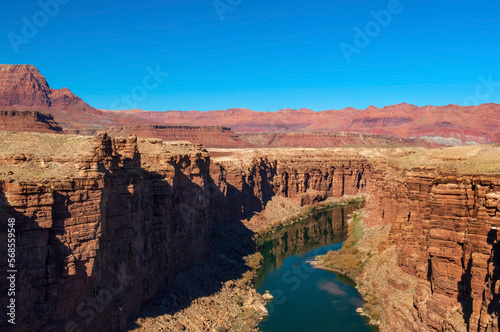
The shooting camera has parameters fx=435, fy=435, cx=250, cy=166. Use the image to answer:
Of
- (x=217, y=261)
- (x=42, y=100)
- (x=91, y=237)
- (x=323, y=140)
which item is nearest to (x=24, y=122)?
(x=217, y=261)

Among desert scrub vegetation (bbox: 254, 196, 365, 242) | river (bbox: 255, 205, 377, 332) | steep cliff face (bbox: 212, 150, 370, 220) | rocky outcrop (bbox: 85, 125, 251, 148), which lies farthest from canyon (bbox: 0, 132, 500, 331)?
rocky outcrop (bbox: 85, 125, 251, 148)

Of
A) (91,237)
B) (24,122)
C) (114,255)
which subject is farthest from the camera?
(24,122)

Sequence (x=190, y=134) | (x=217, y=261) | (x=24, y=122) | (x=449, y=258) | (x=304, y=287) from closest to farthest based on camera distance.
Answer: (x=449, y=258) < (x=217, y=261) < (x=304, y=287) < (x=24, y=122) < (x=190, y=134)

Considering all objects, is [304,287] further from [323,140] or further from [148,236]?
[323,140]

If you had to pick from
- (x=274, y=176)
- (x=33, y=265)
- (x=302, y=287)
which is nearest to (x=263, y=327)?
(x=302, y=287)

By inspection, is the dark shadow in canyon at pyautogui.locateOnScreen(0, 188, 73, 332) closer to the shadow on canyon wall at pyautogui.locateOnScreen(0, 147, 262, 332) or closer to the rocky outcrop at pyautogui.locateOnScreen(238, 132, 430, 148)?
the shadow on canyon wall at pyautogui.locateOnScreen(0, 147, 262, 332)

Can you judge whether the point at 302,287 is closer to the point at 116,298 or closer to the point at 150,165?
the point at 150,165
